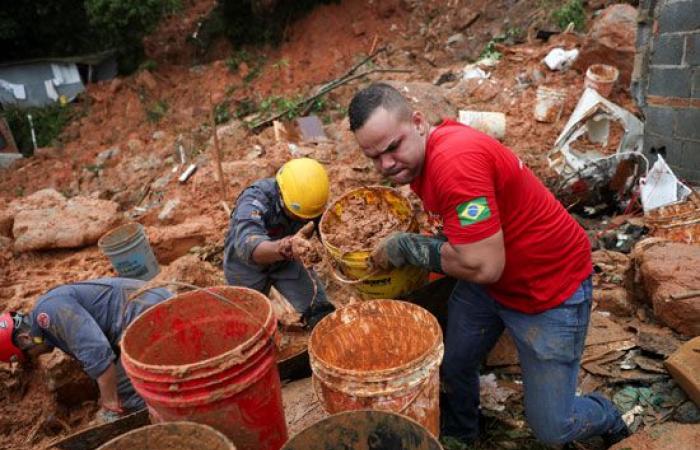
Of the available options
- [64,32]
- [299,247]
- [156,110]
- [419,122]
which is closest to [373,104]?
[419,122]

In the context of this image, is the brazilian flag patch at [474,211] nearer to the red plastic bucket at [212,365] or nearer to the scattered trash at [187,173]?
the red plastic bucket at [212,365]

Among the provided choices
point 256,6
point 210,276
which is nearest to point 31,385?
point 210,276

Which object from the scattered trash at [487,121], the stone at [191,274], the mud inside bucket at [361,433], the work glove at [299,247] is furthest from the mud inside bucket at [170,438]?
the scattered trash at [487,121]

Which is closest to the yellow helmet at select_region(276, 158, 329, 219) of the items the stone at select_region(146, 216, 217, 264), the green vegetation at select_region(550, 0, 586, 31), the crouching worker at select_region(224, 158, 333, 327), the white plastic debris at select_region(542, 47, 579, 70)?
the crouching worker at select_region(224, 158, 333, 327)

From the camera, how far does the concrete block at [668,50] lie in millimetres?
5391

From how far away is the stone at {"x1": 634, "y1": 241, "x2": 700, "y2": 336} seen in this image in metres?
3.63

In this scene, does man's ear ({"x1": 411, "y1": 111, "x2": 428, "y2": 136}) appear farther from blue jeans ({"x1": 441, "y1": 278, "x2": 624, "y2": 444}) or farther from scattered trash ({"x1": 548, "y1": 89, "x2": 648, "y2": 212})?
scattered trash ({"x1": 548, "y1": 89, "x2": 648, "y2": 212})

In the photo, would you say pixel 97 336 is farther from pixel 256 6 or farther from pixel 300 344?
pixel 256 6

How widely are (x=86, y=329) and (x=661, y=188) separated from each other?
5608mm

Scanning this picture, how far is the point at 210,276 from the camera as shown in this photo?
6027 mm

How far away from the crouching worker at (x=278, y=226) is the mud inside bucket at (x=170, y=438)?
56.9 inches

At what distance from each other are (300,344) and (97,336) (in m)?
1.53

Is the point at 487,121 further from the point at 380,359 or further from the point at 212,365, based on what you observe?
the point at 212,365

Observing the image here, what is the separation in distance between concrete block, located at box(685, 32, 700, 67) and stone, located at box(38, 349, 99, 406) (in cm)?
687
